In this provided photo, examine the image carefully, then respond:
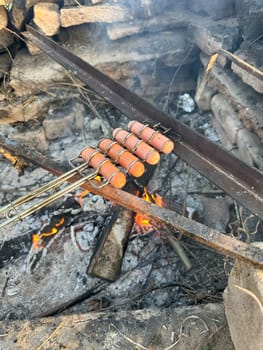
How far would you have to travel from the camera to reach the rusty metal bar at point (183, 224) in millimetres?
1928

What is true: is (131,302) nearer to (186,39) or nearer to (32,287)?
(32,287)

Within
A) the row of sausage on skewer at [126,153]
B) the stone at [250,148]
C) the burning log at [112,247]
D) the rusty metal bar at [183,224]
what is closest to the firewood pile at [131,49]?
the stone at [250,148]

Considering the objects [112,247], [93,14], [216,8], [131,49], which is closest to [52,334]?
[112,247]

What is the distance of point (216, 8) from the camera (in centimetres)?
459

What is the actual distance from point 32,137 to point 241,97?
2879mm

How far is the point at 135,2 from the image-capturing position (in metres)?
4.59

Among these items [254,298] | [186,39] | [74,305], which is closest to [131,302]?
[74,305]

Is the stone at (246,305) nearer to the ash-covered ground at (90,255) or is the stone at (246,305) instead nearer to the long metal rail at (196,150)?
the long metal rail at (196,150)

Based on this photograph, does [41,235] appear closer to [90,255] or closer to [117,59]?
[90,255]

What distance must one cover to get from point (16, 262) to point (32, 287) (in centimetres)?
38

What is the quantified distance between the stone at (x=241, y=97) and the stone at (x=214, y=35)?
0.18 m

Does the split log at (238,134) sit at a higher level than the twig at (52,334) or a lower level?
higher

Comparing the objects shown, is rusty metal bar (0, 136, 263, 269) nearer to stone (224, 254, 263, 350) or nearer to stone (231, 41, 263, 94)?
stone (224, 254, 263, 350)

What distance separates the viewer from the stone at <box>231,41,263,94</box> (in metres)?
3.70
